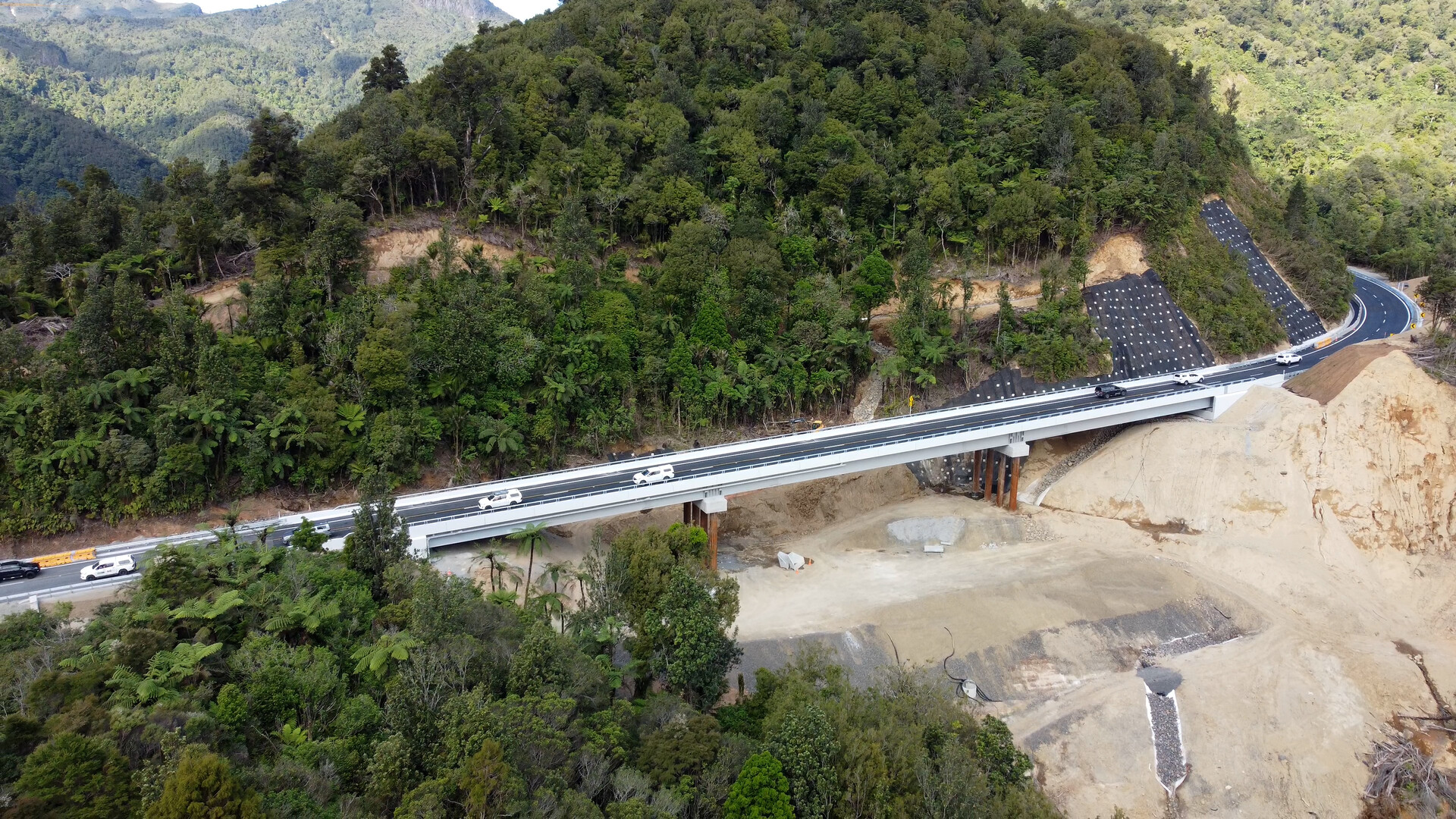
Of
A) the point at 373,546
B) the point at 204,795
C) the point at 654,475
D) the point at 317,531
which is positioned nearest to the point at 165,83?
the point at 317,531

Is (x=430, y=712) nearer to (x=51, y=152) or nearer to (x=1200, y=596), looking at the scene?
(x=1200, y=596)

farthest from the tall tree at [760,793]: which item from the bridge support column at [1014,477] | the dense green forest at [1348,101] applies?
the dense green forest at [1348,101]

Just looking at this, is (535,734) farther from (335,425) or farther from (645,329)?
(645,329)

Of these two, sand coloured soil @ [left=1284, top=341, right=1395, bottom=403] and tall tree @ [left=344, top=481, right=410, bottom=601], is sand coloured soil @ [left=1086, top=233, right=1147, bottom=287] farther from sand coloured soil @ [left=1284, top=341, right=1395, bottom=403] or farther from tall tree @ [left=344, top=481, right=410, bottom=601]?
tall tree @ [left=344, top=481, right=410, bottom=601]

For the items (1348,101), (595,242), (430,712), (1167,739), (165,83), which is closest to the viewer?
(430,712)

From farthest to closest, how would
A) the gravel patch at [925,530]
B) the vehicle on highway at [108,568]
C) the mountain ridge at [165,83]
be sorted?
the mountain ridge at [165,83], the gravel patch at [925,530], the vehicle on highway at [108,568]

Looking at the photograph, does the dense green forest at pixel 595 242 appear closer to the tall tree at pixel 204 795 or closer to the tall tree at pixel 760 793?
the tall tree at pixel 204 795
